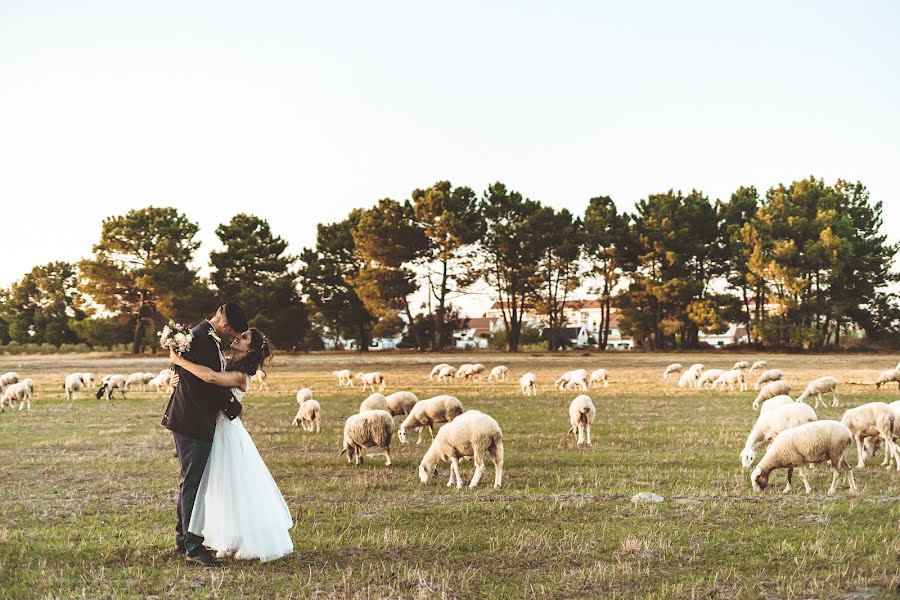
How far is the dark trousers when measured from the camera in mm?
7395

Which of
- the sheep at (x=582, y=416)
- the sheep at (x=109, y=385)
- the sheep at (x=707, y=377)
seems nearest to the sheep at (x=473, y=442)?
the sheep at (x=582, y=416)

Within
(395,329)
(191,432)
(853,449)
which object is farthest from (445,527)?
(395,329)

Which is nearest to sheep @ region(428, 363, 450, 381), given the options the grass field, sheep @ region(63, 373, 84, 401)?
sheep @ region(63, 373, 84, 401)

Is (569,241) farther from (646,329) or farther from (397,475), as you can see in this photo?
(397,475)

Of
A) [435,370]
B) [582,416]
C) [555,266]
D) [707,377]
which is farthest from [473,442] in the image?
[555,266]

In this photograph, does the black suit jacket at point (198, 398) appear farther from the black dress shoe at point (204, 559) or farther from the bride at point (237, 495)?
the black dress shoe at point (204, 559)

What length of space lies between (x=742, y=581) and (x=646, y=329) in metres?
72.7

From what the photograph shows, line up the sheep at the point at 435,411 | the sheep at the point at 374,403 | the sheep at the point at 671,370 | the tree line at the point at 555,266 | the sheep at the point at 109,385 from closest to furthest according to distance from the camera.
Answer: the sheep at the point at 435,411, the sheep at the point at 374,403, the sheep at the point at 109,385, the sheep at the point at 671,370, the tree line at the point at 555,266

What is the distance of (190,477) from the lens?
24.3 ft

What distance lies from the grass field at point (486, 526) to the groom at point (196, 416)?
16.3 inches

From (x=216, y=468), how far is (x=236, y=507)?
40 centimetres

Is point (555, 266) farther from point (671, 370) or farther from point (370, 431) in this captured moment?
point (370, 431)

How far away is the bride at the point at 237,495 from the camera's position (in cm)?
736

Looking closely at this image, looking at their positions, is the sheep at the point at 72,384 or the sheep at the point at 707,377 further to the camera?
the sheep at the point at 707,377
